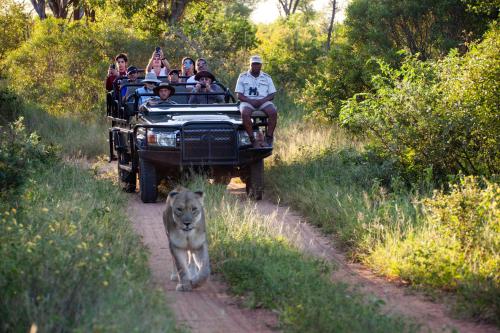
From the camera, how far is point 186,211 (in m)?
7.45

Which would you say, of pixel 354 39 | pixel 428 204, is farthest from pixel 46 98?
pixel 428 204

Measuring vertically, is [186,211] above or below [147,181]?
above

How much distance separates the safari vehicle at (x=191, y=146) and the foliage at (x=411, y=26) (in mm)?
5554

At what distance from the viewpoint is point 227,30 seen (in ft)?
85.0

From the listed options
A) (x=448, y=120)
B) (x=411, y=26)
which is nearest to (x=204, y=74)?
(x=448, y=120)

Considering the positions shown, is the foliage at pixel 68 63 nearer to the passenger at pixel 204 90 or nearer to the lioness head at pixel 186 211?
the passenger at pixel 204 90

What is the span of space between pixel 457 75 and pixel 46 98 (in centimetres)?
1408

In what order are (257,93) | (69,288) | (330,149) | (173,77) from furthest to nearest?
1. (173,77)
2. (330,149)
3. (257,93)
4. (69,288)

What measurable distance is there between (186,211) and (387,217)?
2652 mm

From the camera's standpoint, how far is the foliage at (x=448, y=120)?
11.1 metres

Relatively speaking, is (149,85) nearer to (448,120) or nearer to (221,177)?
(221,177)

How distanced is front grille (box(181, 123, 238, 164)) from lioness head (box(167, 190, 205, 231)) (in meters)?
4.27

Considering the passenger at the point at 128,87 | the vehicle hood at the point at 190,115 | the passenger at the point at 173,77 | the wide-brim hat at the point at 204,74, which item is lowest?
the vehicle hood at the point at 190,115

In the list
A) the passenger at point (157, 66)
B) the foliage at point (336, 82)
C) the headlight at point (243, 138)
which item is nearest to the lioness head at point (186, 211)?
the headlight at point (243, 138)
